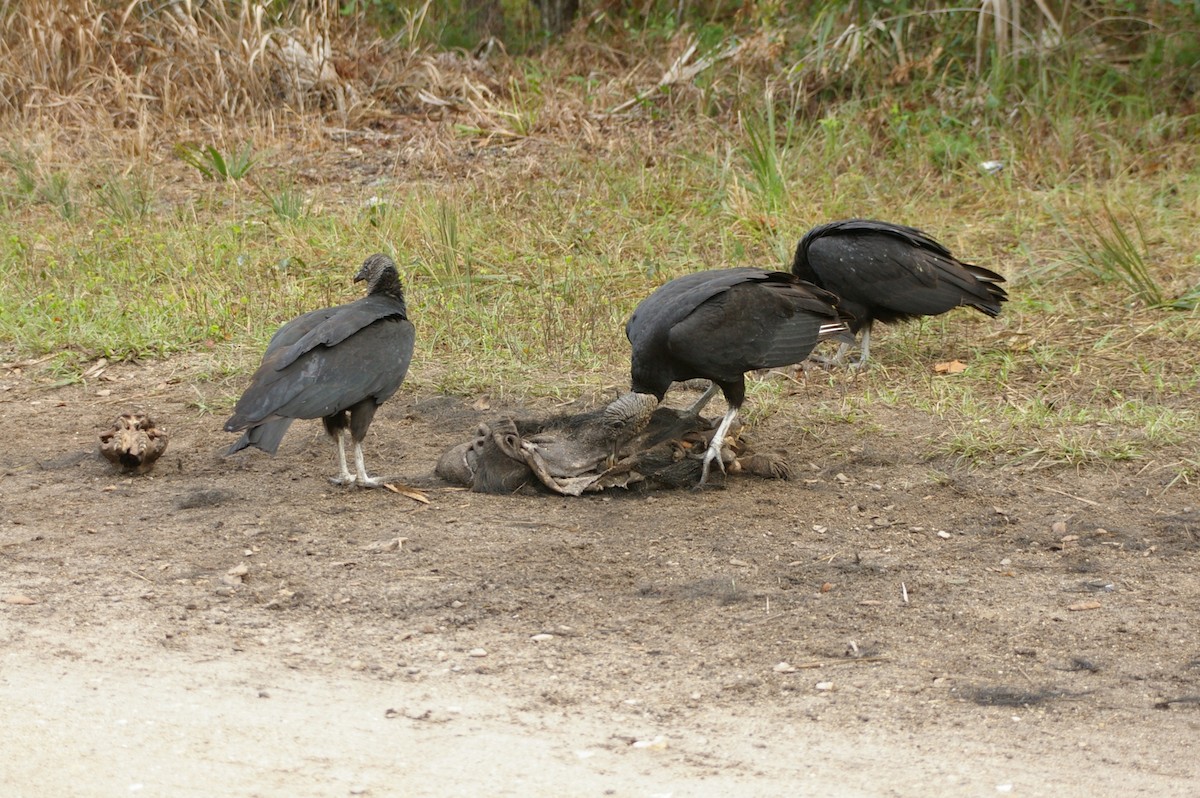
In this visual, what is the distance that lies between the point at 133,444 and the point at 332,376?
820 millimetres

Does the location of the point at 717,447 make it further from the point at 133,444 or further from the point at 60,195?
the point at 60,195

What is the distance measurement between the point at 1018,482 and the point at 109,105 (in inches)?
285

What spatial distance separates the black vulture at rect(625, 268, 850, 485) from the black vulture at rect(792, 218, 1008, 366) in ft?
2.59

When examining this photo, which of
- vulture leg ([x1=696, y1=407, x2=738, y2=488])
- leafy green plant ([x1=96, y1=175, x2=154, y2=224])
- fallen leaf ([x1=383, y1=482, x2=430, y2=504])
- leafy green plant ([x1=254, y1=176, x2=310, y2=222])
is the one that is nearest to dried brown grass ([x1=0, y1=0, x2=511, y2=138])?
leafy green plant ([x1=96, y1=175, x2=154, y2=224])

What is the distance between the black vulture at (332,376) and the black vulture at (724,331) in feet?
2.74

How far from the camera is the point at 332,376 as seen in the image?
421 centimetres

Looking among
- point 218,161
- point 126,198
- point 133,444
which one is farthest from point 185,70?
point 133,444

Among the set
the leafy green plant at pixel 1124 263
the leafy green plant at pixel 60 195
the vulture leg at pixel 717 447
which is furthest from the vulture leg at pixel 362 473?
the leafy green plant at pixel 60 195

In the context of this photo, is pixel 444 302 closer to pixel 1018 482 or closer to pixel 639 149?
pixel 639 149

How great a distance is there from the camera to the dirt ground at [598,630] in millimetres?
2646

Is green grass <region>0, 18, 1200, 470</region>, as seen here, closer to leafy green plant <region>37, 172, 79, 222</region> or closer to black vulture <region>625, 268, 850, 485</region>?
leafy green plant <region>37, 172, 79, 222</region>

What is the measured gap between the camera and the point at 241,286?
6.68m

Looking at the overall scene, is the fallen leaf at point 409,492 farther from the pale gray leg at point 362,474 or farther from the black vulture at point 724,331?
the black vulture at point 724,331

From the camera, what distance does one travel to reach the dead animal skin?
14.8 ft
